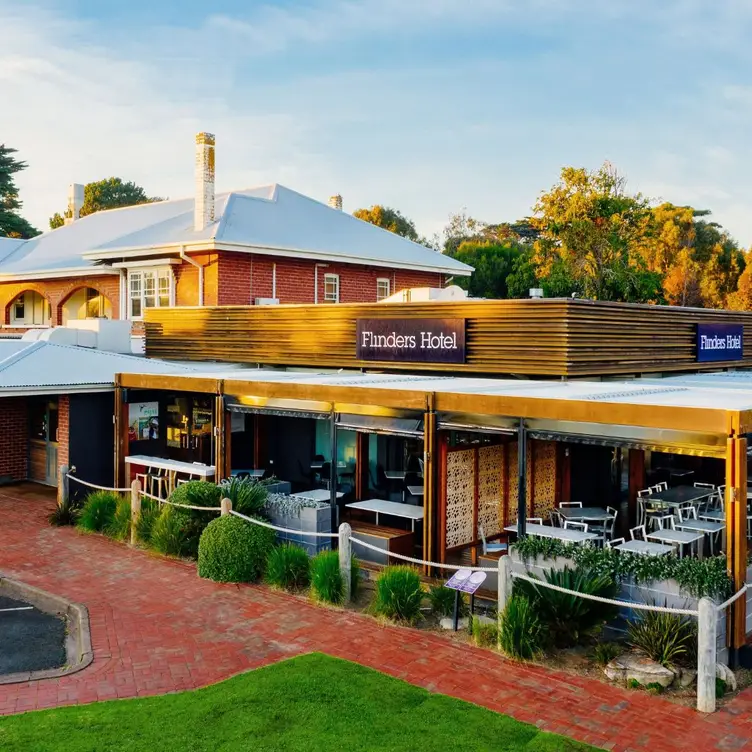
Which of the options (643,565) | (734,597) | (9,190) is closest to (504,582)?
(643,565)

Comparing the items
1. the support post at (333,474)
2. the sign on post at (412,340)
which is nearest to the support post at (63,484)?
the support post at (333,474)

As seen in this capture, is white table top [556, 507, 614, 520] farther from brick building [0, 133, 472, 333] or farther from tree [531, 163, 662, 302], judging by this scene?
tree [531, 163, 662, 302]

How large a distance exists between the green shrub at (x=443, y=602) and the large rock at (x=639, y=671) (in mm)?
2044

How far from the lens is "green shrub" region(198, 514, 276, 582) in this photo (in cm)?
1102

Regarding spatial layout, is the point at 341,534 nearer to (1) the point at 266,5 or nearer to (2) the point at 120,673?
(2) the point at 120,673

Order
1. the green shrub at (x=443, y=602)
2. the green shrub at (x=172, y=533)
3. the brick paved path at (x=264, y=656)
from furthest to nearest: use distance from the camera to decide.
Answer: the green shrub at (x=172, y=533)
the green shrub at (x=443, y=602)
the brick paved path at (x=264, y=656)

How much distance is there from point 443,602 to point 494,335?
17.8 feet

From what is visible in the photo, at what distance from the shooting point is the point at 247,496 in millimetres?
11828

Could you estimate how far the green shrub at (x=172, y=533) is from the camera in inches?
481

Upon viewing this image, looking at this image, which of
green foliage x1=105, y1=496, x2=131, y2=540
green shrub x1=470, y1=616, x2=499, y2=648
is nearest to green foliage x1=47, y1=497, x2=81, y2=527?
green foliage x1=105, y1=496, x2=131, y2=540

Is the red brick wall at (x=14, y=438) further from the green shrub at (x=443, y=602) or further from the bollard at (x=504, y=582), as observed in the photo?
the bollard at (x=504, y=582)

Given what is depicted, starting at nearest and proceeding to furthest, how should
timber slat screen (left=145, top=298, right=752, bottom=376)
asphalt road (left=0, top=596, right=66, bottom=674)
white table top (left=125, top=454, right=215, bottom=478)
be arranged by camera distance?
1. asphalt road (left=0, top=596, right=66, bottom=674)
2. timber slat screen (left=145, top=298, right=752, bottom=376)
3. white table top (left=125, top=454, right=215, bottom=478)

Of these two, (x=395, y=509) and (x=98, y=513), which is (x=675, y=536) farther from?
(x=98, y=513)

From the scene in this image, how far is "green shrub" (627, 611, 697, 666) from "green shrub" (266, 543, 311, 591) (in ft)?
14.1
